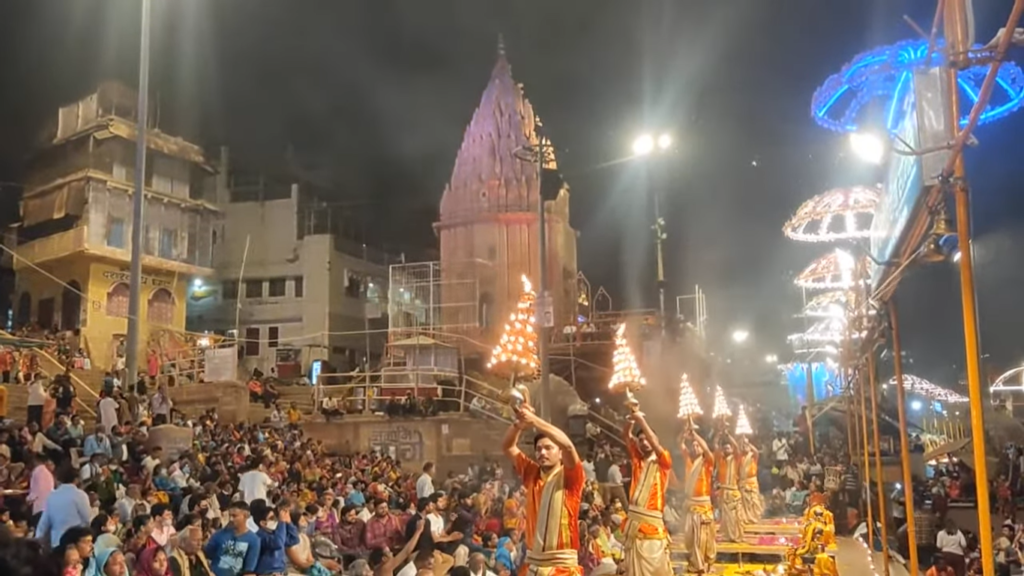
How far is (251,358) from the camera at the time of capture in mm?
39594

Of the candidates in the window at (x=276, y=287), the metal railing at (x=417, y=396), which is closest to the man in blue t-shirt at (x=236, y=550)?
the metal railing at (x=417, y=396)

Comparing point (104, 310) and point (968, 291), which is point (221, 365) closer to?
point (104, 310)

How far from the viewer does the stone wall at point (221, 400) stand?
85.4 feet

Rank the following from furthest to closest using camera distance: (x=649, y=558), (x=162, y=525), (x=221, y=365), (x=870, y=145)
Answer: (x=221, y=365) < (x=870, y=145) < (x=649, y=558) < (x=162, y=525)

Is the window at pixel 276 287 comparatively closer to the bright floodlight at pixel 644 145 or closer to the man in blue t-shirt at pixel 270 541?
the bright floodlight at pixel 644 145

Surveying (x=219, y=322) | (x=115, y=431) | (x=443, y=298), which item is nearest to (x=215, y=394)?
(x=115, y=431)

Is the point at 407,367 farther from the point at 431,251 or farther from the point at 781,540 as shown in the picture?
the point at 781,540

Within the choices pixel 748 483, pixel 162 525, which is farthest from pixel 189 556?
pixel 748 483

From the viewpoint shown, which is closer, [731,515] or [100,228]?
[731,515]

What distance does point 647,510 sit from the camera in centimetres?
1124

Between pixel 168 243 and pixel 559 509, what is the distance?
3433 centimetres

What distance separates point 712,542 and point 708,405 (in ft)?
98.1

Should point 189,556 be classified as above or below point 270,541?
below

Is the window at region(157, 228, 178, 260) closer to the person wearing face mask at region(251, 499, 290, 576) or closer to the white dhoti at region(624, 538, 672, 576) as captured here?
the person wearing face mask at region(251, 499, 290, 576)
